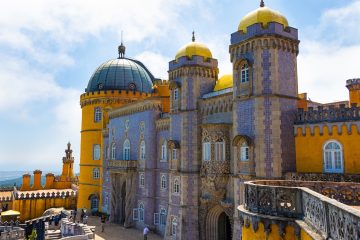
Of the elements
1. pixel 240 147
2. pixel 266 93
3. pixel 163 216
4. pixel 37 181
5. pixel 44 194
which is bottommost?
pixel 163 216

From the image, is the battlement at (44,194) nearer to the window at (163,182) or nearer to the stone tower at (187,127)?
the window at (163,182)

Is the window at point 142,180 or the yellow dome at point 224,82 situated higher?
the yellow dome at point 224,82

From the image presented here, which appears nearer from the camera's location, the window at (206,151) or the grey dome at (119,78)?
the window at (206,151)

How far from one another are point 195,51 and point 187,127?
5709mm

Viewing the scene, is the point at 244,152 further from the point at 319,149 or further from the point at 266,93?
the point at 319,149

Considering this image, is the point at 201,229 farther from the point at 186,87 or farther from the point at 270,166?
the point at 186,87

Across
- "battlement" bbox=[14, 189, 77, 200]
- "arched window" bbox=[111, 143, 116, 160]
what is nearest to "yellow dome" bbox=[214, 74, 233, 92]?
"arched window" bbox=[111, 143, 116, 160]

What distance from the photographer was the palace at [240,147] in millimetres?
9867

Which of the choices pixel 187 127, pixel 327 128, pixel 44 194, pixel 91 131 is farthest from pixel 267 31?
pixel 44 194

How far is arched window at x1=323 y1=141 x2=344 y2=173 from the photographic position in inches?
645

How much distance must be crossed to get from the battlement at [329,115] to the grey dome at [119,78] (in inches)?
964

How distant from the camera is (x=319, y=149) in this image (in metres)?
17.1

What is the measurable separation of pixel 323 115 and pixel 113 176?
23274 millimetres

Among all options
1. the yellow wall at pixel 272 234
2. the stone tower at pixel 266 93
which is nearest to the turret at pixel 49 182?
the stone tower at pixel 266 93
